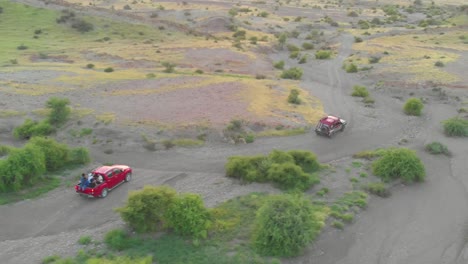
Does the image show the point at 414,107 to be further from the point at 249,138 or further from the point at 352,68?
the point at 352,68

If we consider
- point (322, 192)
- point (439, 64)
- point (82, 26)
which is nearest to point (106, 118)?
point (322, 192)

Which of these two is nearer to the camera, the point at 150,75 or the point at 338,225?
the point at 338,225

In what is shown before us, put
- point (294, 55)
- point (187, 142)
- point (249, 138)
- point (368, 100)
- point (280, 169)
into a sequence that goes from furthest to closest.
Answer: point (294, 55) < point (368, 100) < point (249, 138) < point (187, 142) < point (280, 169)

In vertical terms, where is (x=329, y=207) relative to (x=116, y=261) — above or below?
below

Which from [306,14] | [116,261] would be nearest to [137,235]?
[116,261]

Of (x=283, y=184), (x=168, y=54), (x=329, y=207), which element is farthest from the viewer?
(x=168, y=54)

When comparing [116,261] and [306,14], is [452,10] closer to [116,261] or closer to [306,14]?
[306,14]
